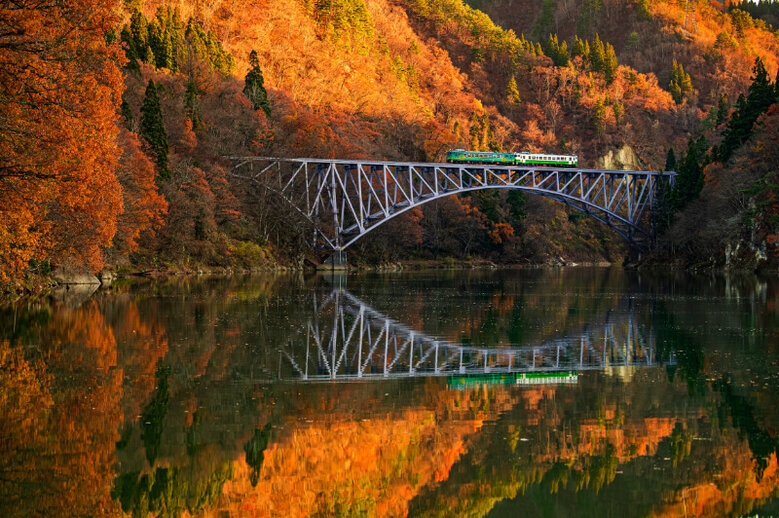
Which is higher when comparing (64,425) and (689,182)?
(689,182)

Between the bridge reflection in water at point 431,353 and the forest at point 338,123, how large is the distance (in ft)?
24.4

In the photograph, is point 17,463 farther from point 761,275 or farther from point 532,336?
point 761,275

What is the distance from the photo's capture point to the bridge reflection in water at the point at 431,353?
1585cm

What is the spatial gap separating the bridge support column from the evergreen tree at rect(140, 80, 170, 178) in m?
21.6

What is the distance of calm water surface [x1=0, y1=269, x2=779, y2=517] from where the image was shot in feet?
27.5

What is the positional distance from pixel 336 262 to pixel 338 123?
17.6 meters

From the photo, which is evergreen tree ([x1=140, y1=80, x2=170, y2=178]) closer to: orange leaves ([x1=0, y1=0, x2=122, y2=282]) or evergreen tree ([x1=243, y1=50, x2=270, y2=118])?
evergreen tree ([x1=243, y1=50, x2=270, y2=118])

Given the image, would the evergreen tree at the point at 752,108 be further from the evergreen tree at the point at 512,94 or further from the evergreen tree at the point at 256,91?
the evergreen tree at the point at 512,94

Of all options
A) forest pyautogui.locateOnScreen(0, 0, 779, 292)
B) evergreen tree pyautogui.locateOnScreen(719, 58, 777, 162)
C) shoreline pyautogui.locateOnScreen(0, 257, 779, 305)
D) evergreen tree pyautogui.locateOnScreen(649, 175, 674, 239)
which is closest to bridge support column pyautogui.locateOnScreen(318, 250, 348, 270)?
shoreline pyautogui.locateOnScreen(0, 257, 779, 305)

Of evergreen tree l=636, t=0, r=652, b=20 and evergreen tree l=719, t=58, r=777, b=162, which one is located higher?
evergreen tree l=636, t=0, r=652, b=20

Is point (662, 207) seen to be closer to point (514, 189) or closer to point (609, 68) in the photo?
point (514, 189)

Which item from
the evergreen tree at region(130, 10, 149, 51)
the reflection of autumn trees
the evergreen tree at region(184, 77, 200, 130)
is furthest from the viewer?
the evergreen tree at region(130, 10, 149, 51)

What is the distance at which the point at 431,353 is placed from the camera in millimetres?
18188

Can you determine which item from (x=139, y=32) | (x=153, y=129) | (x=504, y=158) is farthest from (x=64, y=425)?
(x=504, y=158)
